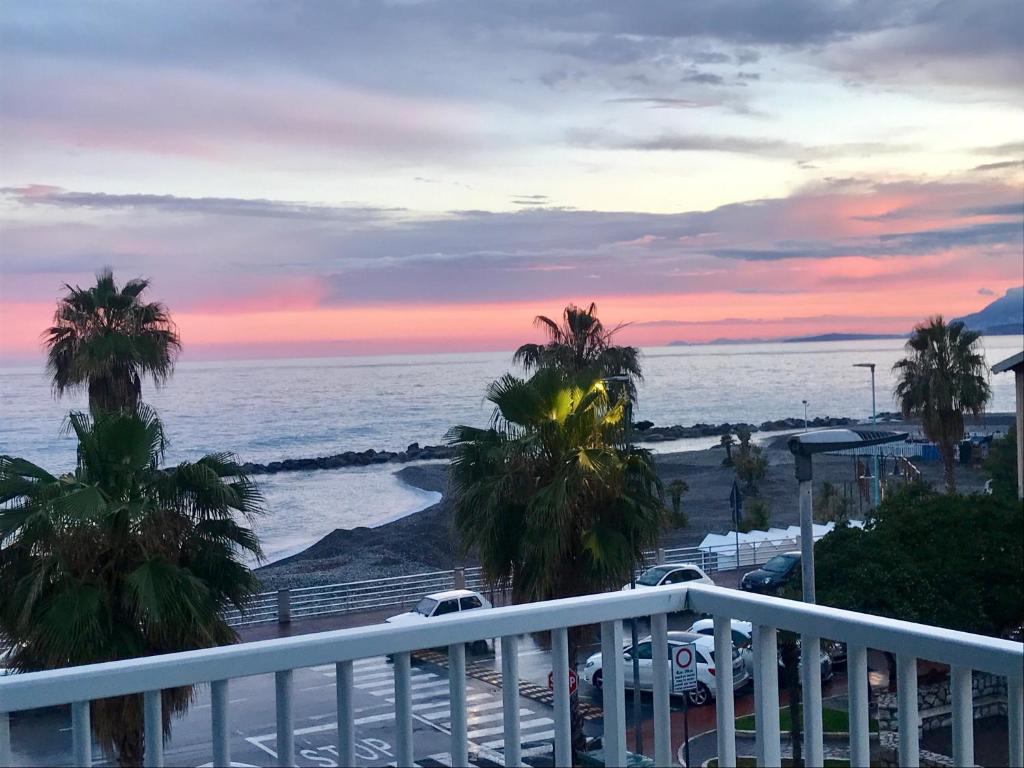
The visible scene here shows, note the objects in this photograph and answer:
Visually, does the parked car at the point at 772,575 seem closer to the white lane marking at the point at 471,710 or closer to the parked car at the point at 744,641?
the parked car at the point at 744,641

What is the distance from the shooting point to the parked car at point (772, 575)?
750 inches

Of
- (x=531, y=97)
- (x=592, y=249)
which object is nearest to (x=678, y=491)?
(x=531, y=97)

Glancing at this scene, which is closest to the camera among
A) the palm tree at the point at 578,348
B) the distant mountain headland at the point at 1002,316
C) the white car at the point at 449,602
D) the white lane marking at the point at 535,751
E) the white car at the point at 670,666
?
the white lane marking at the point at 535,751

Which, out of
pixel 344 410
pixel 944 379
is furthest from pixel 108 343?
pixel 344 410

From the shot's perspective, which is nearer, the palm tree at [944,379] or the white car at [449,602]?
the white car at [449,602]

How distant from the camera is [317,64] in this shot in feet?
77.5

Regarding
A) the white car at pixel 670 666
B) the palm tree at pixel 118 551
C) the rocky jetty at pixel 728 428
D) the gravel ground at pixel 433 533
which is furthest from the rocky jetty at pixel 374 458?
the white car at pixel 670 666

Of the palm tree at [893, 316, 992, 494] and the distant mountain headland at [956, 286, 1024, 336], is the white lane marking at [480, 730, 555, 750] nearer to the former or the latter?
the palm tree at [893, 316, 992, 494]

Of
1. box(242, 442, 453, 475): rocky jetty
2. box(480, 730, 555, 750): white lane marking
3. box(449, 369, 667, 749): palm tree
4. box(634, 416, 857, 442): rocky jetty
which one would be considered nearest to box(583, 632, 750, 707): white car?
box(480, 730, 555, 750): white lane marking

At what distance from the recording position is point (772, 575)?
19.5m

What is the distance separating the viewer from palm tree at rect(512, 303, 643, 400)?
62.4 feet

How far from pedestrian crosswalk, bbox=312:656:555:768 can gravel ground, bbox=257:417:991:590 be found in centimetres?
2099

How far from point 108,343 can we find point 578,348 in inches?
323

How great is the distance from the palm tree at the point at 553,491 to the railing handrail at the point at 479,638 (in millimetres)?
8876
